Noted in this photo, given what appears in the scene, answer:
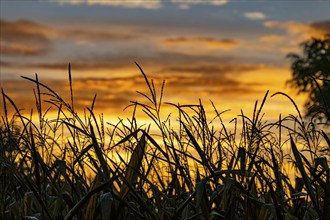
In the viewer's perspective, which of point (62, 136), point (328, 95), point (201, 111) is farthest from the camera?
point (328, 95)

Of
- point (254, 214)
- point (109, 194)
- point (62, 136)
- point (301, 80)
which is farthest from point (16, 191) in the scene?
point (301, 80)

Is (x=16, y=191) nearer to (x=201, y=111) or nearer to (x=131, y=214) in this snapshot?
(x=131, y=214)

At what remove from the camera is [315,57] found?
33.4 meters

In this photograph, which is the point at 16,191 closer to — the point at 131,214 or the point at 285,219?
the point at 131,214

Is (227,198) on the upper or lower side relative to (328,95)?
lower

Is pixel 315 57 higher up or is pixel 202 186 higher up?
pixel 315 57

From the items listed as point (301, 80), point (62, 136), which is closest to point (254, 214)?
point (62, 136)

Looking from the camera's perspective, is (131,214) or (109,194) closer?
(109,194)

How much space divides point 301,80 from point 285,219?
102ft

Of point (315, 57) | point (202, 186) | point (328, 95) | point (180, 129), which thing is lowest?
point (202, 186)

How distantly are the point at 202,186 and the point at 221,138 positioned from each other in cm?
150

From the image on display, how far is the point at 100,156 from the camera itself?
9.10 ft

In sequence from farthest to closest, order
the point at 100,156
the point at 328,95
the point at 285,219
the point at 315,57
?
the point at 315,57
the point at 328,95
the point at 285,219
the point at 100,156

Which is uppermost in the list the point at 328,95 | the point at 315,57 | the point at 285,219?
the point at 315,57
